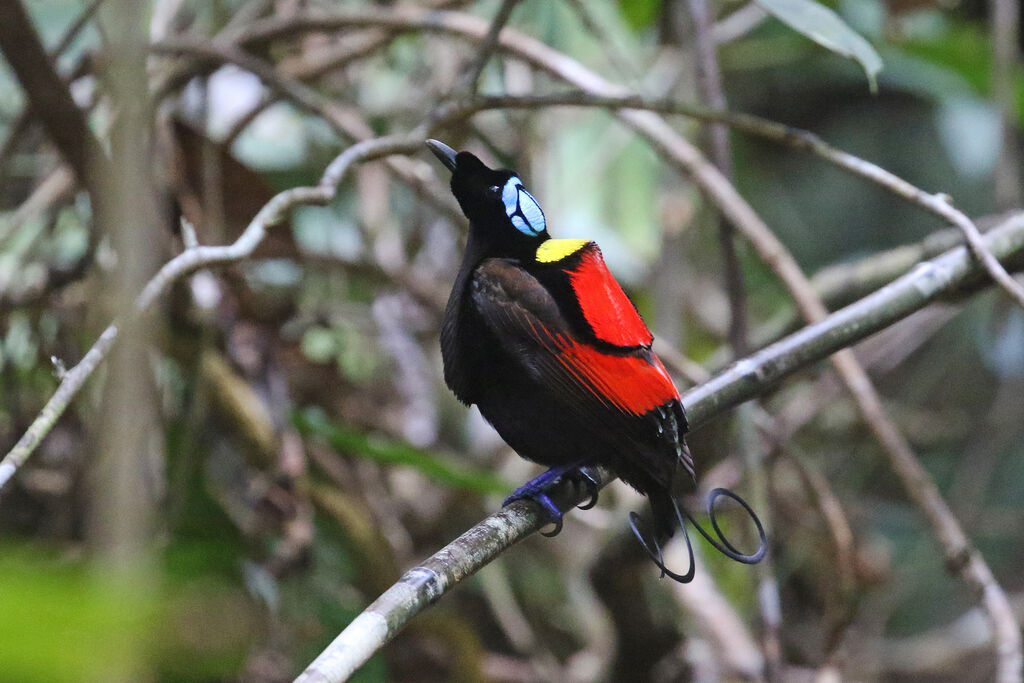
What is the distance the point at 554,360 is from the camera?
1.59m

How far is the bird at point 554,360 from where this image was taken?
1567 mm

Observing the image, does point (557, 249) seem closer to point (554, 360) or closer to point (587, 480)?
point (554, 360)

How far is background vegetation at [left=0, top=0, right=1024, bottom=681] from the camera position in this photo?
247 cm

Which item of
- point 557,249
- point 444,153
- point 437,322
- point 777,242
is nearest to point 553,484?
point 557,249

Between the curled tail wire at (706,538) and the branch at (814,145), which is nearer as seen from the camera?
the curled tail wire at (706,538)

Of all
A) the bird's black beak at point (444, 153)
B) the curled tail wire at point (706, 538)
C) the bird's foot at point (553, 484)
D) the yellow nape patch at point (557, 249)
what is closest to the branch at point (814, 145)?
the bird's black beak at point (444, 153)

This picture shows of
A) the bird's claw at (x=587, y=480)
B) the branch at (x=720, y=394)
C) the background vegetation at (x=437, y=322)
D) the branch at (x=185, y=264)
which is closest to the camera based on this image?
the branch at (x=720, y=394)

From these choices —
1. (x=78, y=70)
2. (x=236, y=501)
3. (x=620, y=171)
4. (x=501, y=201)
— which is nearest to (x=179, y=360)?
(x=236, y=501)

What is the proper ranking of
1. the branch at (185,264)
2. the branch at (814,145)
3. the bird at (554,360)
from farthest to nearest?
the branch at (814,145) → the bird at (554,360) → the branch at (185,264)

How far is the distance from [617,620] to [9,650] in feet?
8.74

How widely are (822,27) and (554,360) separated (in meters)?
0.78

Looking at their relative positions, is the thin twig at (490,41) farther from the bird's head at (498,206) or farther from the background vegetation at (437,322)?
the bird's head at (498,206)

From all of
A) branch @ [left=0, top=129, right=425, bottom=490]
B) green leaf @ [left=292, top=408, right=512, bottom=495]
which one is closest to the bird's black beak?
branch @ [left=0, top=129, right=425, bottom=490]

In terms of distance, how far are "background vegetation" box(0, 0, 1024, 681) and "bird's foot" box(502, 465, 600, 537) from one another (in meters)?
0.47
